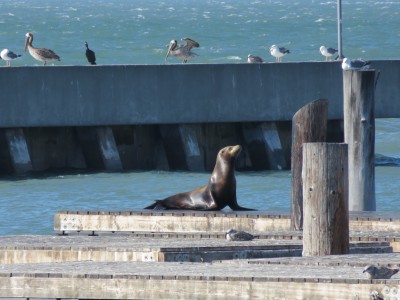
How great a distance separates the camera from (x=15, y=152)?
22.3 meters

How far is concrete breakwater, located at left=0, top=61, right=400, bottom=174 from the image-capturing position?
73.5ft

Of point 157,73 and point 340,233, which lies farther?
point 157,73

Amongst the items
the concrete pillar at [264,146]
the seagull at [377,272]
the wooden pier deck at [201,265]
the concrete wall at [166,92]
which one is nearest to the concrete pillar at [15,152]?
the concrete wall at [166,92]

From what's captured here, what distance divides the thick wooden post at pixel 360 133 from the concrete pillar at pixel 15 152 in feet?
30.4

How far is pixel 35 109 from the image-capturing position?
22375 millimetres

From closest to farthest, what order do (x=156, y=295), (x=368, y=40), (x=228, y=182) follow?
1. (x=156, y=295)
2. (x=228, y=182)
3. (x=368, y=40)

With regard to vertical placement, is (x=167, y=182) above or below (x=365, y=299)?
below

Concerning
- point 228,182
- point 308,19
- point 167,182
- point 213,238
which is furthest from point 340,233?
point 308,19

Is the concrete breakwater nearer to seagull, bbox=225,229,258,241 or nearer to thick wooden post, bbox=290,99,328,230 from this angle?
thick wooden post, bbox=290,99,328,230

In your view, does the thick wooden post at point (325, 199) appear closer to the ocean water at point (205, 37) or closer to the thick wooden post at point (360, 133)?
the thick wooden post at point (360, 133)

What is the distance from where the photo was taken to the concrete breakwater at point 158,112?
2241 centimetres

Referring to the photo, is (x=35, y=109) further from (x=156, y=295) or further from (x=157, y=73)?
(x=156, y=295)

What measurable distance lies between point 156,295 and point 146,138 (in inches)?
603

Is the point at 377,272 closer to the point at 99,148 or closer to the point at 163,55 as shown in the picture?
the point at 99,148
